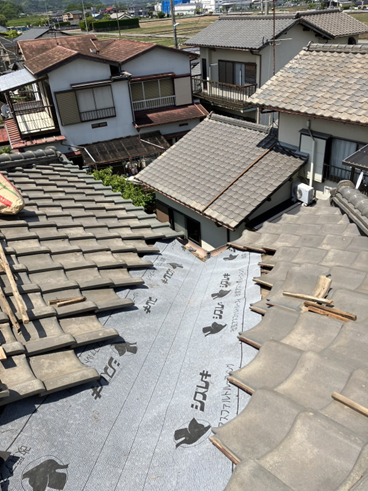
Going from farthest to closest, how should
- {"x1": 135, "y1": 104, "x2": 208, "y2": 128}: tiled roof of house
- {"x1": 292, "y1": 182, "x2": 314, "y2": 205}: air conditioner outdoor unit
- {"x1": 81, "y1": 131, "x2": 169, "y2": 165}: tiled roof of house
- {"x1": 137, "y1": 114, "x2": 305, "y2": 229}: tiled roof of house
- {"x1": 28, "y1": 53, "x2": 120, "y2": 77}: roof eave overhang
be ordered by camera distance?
{"x1": 135, "y1": 104, "x2": 208, "y2": 128}: tiled roof of house → {"x1": 81, "y1": 131, "x2": 169, "y2": 165}: tiled roof of house → {"x1": 28, "y1": 53, "x2": 120, "y2": 77}: roof eave overhang → {"x1": 137, "y1": 114, "x2": 305, "y2": 229}: tiled roof of house → {"x1": 292, "y1": 182, "x2": 314, "y2": 205}: air conditioner outdoor unit

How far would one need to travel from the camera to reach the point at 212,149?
18656mm

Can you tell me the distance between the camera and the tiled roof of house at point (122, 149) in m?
27.3

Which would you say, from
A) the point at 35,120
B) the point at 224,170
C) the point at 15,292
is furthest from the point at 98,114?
the point at 15,292

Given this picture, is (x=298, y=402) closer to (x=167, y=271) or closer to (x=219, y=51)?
(x=167, y=271)

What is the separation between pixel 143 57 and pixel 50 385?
31269 mm

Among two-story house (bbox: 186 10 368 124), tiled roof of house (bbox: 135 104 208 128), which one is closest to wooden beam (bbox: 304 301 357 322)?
two-story house (bbox: 186 10 368 124)

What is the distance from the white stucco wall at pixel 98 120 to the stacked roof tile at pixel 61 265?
17669 mm

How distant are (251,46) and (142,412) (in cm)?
3046

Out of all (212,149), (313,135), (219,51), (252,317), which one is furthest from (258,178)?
(219,51)

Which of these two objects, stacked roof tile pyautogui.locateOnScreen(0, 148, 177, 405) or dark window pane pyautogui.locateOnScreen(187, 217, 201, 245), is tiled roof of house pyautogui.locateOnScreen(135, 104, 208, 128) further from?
stacked roof tile pyautogui.locateOnScreen(0, 148, 177, 405)

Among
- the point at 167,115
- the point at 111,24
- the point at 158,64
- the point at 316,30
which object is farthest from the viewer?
the point at 111,24

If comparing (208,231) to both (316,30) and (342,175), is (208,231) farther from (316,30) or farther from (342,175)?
(316,30)

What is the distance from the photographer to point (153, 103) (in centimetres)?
3259

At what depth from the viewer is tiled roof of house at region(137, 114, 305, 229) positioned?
15.2 meters
